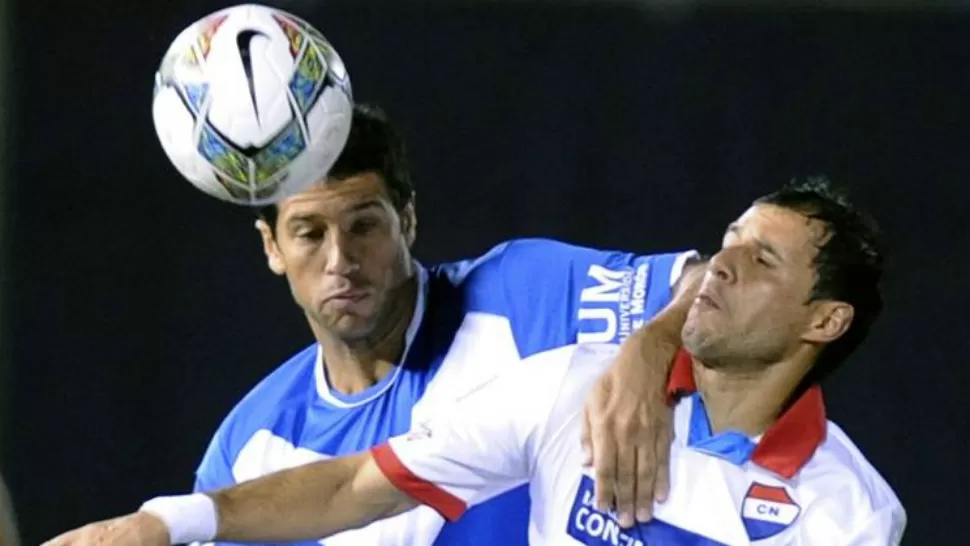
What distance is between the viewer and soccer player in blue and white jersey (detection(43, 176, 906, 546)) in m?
2.55

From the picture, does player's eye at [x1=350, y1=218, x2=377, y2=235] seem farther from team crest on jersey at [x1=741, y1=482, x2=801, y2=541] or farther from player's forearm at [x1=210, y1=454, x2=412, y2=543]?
team crest on jersey at [x1=741, y1=482, x2=801, y2=541]

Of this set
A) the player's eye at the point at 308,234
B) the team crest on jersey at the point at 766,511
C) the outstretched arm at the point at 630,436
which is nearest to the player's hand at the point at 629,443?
the outstretched arm at the point at 630,436

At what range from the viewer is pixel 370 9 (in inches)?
172

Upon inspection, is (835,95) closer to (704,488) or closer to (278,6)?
(278,6)

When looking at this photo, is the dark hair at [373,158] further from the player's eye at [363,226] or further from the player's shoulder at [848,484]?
the player's shoulder at [848,484]

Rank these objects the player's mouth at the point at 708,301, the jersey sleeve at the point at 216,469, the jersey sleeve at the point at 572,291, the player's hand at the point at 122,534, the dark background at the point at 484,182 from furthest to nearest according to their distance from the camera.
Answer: the dark background at the point at 484,182
the jersey sleeve at the point at 216,469
the jersey sleeve at the point at 572,291
the player's mouth at the point at 708,301
the player's hand at the point at 122,534

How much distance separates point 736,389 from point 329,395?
860mm

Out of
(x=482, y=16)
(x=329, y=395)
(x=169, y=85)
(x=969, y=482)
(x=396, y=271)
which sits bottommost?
(x=969, y=482)

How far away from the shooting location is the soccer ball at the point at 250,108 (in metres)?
2.86

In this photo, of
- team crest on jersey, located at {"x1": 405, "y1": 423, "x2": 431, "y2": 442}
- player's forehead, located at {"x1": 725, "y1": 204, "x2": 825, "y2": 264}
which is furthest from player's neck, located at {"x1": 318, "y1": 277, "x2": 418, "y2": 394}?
player's forehead, located at {"x1": 725, "y1": 204, "x2": 825, "y2": 264}

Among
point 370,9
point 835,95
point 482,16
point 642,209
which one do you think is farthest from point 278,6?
point 835,95

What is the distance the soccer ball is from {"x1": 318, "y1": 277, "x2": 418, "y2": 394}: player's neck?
32 cm

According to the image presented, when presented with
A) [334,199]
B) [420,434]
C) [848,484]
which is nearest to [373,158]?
[334,199]

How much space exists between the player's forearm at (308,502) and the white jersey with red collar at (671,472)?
0.12ft
